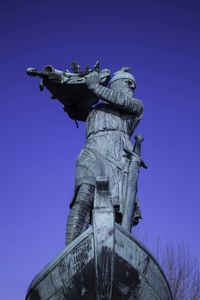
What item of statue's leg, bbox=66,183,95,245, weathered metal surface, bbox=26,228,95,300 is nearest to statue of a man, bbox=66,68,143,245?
statue's leg, bbox=66,183,95,245

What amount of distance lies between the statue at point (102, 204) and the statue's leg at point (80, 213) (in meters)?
0.01

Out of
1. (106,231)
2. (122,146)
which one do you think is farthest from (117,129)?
(106,231)

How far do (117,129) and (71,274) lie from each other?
2.84m

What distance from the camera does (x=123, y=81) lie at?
28.4 ft

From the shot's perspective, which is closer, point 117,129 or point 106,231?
point 106,231

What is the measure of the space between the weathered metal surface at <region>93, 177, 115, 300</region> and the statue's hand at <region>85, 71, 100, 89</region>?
2585 millimetres

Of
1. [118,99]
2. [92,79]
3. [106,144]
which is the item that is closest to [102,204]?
[106,144]

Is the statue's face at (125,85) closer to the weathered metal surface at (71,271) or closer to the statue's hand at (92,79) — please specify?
the statue's hand at (92,79)

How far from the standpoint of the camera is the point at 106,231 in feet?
19.4

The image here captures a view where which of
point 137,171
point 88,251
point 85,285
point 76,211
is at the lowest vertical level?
point 85,285

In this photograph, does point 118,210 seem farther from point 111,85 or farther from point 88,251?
point 111,85

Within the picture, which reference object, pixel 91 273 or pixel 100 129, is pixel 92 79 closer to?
pixel 100 129

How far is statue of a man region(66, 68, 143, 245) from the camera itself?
23.3 feet

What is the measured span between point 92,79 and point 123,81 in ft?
1.83
